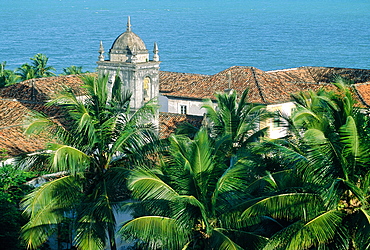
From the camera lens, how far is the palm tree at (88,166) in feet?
61.7

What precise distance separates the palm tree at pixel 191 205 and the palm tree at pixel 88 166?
166 cm

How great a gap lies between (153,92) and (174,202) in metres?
16.8

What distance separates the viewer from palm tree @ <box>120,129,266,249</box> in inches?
671

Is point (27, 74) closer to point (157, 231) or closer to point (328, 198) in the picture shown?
point (157, 231)

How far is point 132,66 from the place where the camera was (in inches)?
1278

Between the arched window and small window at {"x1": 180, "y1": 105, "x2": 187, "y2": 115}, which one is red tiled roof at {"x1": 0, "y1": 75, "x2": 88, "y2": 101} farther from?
the arched window

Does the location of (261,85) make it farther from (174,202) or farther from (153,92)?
(174,202)

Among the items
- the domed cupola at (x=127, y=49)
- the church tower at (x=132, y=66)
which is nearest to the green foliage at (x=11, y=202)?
the church tower at (x=132, y=66)

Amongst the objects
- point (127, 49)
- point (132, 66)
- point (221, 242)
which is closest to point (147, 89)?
point (132, 66)

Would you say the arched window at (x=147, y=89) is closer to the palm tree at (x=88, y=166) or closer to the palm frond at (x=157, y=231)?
the palm tree at (x=88, y=166)

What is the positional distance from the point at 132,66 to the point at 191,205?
15866mm

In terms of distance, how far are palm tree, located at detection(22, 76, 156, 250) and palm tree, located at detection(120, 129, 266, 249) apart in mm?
1661

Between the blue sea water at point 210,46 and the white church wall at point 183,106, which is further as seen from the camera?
the blue sea water at point 210,46

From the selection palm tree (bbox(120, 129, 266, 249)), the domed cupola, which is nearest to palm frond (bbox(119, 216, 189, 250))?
palm tree (bbox(120, 129, 266, 249))
